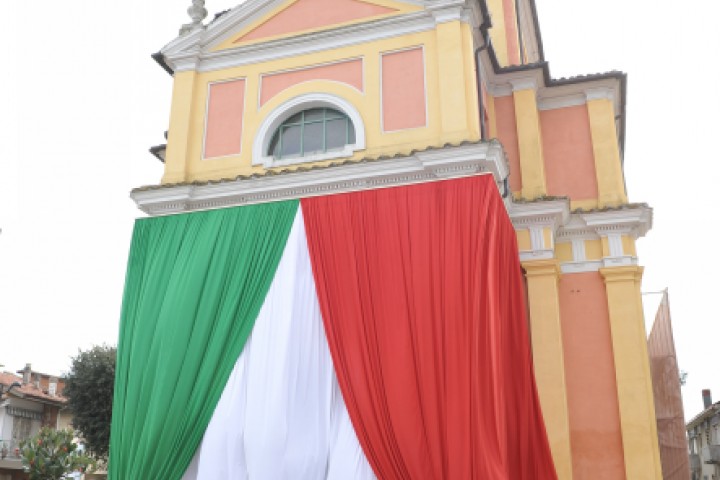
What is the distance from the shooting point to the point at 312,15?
1312cm

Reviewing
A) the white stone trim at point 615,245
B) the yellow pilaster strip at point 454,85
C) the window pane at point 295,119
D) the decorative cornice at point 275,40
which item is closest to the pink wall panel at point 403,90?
the yellow pilaster strip at point 454,85

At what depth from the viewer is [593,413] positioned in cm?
1209

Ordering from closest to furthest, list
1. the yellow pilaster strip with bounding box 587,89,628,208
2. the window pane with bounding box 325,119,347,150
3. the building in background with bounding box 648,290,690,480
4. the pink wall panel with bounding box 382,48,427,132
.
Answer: the pink wall panel with bounding box 382,48,427,132 < the window pane with bounding box 325,119,347,150 < the building in background with bounding box 648,290,690,480 < the yellow pilaster strip with bounding box 587,89,628,208

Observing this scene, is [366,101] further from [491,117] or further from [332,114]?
[491,117]

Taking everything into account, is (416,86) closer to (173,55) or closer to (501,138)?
(501,138)

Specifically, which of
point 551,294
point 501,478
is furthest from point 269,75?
point 501,478

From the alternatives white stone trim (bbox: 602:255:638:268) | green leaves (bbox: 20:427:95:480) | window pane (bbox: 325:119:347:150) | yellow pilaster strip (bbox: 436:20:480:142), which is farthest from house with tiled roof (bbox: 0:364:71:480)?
white stone trim (bbox: 602:255:638:268)

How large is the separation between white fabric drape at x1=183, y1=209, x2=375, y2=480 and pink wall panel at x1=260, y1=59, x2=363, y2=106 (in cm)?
379

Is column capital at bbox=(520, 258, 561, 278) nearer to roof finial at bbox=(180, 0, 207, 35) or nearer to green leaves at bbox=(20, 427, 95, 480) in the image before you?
roof finial at bbox=(180, 0, 207, 35)

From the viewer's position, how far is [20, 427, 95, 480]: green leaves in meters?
23.4

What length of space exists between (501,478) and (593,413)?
4.27 meters

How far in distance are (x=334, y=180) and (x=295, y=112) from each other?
2063 mm

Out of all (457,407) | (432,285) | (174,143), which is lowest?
(457,407)

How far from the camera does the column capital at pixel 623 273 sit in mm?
12453
